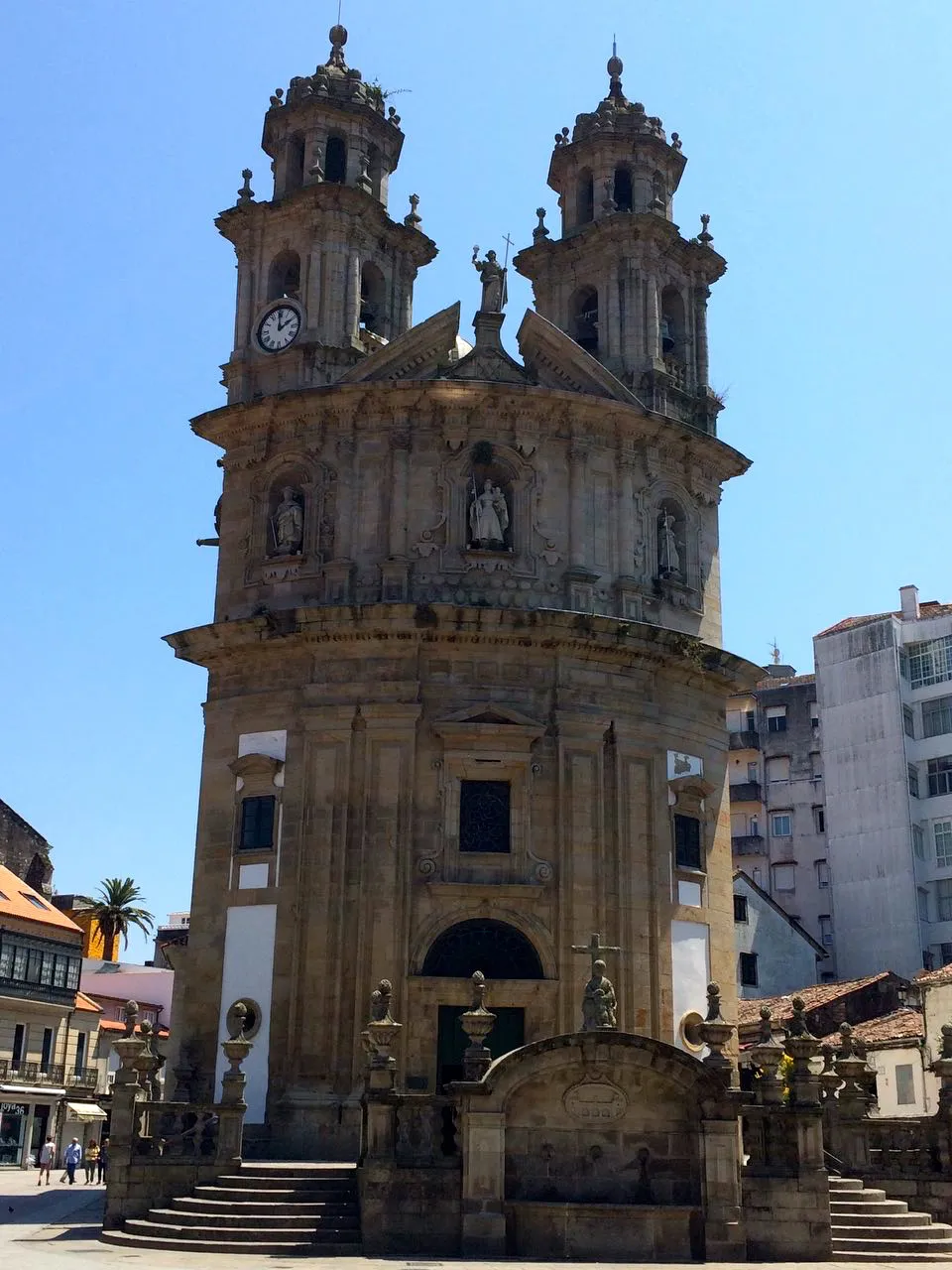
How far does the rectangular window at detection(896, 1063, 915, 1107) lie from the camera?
41072 millimetres

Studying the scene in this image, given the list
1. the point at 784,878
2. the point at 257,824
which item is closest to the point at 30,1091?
the point at 257,824

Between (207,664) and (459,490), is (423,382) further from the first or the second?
(207,664)

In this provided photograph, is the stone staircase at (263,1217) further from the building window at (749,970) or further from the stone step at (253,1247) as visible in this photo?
the building window at (749,970)

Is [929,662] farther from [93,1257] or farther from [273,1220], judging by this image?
[93,1257]

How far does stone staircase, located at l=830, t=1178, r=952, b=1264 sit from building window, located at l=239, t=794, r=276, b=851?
1266 centimetres

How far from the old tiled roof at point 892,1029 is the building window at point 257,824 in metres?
17.6

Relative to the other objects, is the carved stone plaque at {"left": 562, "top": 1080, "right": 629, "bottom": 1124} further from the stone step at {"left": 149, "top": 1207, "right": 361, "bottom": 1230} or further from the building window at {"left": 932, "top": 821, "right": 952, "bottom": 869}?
the building window at {"left": 932, "top": 821, "right": 952, "bottom": 869}

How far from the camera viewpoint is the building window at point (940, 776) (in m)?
57.2

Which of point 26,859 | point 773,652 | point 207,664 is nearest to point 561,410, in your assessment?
point 207,664

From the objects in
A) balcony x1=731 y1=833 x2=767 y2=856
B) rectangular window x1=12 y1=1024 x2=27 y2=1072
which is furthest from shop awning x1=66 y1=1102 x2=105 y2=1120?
balcony x1=731 y1=833 x2=767 y2=856

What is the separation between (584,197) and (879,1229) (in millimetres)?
25604

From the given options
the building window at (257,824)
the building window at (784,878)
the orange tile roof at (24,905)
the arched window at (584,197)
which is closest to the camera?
the building window at (257,824)

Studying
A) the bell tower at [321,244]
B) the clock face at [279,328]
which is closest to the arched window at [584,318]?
the bell tower at [321,244]

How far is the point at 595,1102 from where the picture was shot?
24000 mm
